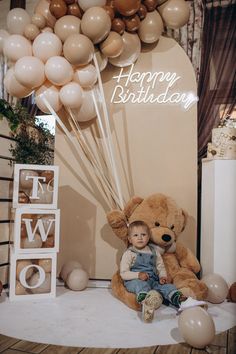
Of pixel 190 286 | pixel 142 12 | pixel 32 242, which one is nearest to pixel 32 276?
pixel 32 242

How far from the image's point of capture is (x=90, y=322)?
2000 mm

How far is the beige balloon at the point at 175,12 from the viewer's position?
2.67 metres

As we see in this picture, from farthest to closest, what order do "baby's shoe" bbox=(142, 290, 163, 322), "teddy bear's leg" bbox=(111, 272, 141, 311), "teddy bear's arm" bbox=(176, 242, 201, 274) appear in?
1. "teddy bear's arm" bbox=(176, 242, 201, 274)
2. "teddy bear's leg" bbox=(111, 272, 141, 311)
3. "baby's shoe" bbox=(142, 290, 163, 322)

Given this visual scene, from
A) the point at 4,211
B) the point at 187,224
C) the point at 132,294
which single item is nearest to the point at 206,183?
the point at 187,224

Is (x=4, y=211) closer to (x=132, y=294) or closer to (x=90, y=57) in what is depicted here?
(x=132, y=294)

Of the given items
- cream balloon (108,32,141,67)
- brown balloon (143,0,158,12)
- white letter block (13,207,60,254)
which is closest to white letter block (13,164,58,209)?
white letter block (13,207,60,254)

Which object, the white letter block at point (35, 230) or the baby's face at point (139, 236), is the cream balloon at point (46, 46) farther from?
the baby's face at point (139, 236)

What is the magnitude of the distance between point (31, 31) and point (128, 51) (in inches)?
30.0

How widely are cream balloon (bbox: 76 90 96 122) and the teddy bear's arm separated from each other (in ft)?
4.16

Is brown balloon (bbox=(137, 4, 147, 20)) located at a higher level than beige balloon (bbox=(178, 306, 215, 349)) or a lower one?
higher

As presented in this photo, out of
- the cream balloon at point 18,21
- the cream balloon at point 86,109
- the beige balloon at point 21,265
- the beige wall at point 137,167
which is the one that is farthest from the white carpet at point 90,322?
the cream balloon at point 18,21

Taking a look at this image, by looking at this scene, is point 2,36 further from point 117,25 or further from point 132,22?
point 132,22

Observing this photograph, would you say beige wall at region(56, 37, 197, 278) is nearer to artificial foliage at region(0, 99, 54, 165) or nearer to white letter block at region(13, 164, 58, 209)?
artificial foliage at region(0, 99, 54, 165)

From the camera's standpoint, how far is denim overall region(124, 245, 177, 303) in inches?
86.7
